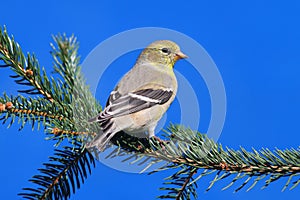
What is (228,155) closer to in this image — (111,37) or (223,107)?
(223,107)

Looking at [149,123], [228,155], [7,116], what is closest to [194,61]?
[149,123]

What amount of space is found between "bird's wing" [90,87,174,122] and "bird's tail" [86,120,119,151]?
0.18ft

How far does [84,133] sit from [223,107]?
0.80 metres

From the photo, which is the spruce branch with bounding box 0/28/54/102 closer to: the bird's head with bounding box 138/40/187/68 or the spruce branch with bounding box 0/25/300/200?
the spruce branch with bounding box 0/25/300/200

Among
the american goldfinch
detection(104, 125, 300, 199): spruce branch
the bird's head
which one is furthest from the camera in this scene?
the bird's head

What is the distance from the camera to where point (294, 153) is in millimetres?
2064

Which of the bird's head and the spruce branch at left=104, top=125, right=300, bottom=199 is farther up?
the bird's head

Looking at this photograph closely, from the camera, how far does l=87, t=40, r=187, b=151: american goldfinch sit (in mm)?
2559

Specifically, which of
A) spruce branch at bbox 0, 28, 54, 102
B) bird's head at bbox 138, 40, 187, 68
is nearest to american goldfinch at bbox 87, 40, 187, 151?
bird's head at bbox 138, 40, 187, 68

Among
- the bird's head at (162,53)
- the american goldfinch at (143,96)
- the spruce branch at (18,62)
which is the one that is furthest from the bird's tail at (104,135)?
the bird's head at (162,53)

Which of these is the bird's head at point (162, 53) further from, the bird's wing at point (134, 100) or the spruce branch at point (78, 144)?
the spruce branch at point (78, 144)

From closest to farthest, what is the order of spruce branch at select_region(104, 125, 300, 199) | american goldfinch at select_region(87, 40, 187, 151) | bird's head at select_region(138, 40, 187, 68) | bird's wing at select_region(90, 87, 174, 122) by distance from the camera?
spruce branch at select_region(104, 125, 300, 199), american goldfinch at select_region(87, 40, 187, 151), bird's wing at select_region(90, 87, 174, 122), bird's head at select_region(138, 40, 187, 68)

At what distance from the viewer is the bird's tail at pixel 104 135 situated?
7.49 feet

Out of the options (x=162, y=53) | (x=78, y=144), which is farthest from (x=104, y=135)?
(x=162, y=53)
